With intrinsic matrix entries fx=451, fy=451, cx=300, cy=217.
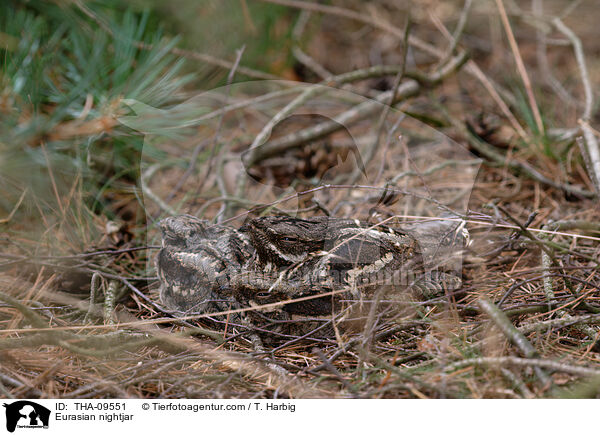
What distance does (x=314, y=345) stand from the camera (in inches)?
56.9

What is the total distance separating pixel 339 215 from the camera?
1.99m

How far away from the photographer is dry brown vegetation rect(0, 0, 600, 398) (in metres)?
1.25

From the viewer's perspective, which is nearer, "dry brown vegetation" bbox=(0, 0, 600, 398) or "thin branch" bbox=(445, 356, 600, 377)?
"thin branch" bbox=(445, 356, 600, 377)

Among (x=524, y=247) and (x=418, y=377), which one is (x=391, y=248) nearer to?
(x=418, y=377)

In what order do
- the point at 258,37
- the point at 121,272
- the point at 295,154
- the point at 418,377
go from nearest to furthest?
the point at 418,377 → the point at 121,272 → the point at 295,154 → the point at 258,37

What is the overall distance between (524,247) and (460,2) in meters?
3.41

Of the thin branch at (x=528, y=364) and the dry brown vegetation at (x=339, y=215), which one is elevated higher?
the dry brown vegetation at (x=339, y=215)

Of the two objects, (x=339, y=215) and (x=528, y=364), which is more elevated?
(x=339, y=215)

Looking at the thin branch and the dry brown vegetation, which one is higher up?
the dry brown vegetation

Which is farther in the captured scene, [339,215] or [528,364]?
[339,215]

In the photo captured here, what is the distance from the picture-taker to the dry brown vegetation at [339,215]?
125cm

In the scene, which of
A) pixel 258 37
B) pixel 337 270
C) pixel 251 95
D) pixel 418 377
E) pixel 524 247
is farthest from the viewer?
pixel 251 95

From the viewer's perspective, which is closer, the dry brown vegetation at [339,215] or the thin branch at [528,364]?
the thin branch at [528,364]

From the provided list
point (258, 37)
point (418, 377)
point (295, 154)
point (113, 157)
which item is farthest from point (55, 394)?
point (258, 37)
